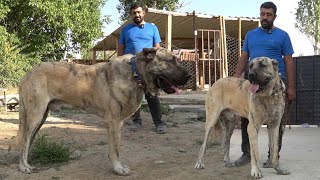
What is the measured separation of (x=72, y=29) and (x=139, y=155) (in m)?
16.8

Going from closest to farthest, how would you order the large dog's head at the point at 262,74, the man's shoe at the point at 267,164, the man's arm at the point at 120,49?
the large dog's head at the point at 262,74 → the man's shoe at the point at 267,164 → the man's arm at the point at 120,49

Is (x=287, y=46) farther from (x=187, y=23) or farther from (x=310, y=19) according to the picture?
(x=310, y=19)

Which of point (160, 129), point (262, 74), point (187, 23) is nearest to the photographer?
point (262, 74)

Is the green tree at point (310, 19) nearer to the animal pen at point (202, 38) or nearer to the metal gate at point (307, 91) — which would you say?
the animal pen at point (202, 38)

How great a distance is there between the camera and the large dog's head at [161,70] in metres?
4.22

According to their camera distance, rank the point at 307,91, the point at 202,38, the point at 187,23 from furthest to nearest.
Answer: the point at 187,23, the point at 202,38, the point at 307,91

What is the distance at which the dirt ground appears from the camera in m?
4.32

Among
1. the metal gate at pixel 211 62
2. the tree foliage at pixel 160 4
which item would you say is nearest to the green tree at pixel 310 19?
the tree foliage at pixel 160 4

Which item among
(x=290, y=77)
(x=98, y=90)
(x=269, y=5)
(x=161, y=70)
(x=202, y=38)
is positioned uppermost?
(x=202, y=38)

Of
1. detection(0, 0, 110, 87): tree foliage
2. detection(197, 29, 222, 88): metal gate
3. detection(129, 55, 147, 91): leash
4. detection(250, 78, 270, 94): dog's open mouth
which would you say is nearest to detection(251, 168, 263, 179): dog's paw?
detection(250, 78, 270, 94): dog's open mouth

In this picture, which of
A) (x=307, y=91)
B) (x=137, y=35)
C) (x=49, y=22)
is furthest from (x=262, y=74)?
(x=49, y=22)

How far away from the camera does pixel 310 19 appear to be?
33.0 m

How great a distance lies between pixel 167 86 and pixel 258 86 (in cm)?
95

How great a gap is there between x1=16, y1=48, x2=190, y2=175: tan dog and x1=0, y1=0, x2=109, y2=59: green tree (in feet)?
48.7
